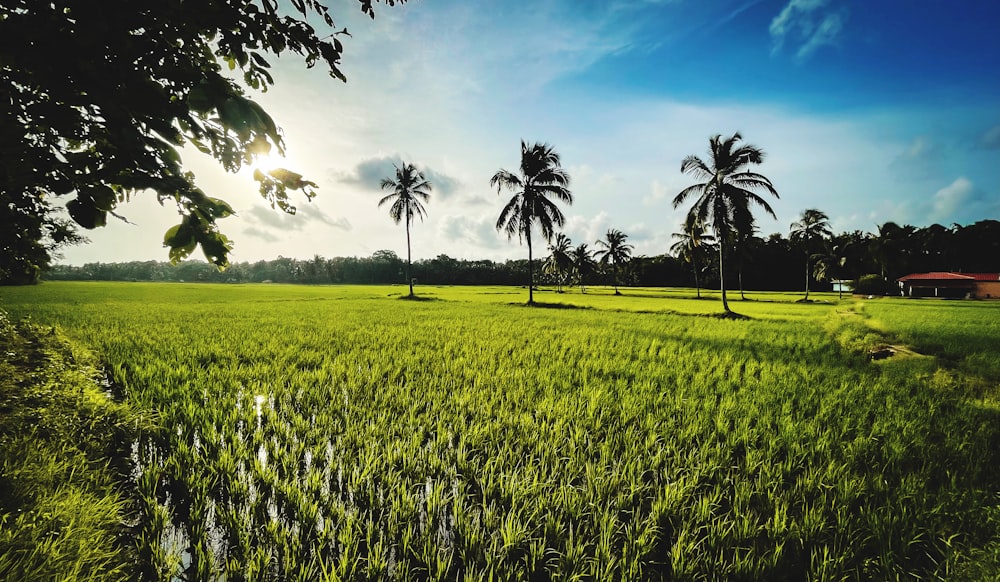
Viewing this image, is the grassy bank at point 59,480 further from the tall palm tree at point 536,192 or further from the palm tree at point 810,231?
the palm tree at point 810,231

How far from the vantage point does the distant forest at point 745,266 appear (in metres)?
41.4

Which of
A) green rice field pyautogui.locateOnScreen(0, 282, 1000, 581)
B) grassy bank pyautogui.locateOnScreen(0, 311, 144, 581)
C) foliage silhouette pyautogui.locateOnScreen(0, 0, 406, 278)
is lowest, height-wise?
green rice field pyautogui.locateOnScreen(0, 282, 1000, 581)

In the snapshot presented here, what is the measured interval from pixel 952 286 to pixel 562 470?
213 ft

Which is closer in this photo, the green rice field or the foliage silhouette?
the foliage silhouette

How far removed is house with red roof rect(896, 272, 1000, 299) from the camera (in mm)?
39281

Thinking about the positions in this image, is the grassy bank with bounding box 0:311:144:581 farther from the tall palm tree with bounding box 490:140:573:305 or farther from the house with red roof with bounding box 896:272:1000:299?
the house with red roof with bounding box 896:272:1000:299

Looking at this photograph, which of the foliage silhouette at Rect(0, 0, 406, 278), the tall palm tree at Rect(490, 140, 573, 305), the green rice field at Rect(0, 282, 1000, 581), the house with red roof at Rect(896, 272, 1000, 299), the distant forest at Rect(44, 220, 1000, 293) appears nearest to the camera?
the foliage silhouette at Rect(0, 0, 406, 278)

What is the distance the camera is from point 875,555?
7.05 feet

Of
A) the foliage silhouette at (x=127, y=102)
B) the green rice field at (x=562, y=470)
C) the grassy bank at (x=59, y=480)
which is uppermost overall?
the foliage silhouette at (x=127, y=102)

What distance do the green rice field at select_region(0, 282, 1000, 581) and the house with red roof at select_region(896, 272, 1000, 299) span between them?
54578 millimetres

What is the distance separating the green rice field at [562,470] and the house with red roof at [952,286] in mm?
54578

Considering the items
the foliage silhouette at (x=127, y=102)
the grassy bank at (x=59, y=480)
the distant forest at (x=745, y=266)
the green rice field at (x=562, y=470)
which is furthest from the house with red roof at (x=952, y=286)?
the grassy bank at (x=59, y=480)

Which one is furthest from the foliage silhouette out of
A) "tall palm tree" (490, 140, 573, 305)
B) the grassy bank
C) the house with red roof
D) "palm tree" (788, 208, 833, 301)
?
the house with red roof

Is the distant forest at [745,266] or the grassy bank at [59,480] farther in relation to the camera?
the distant forest at [745,266]
